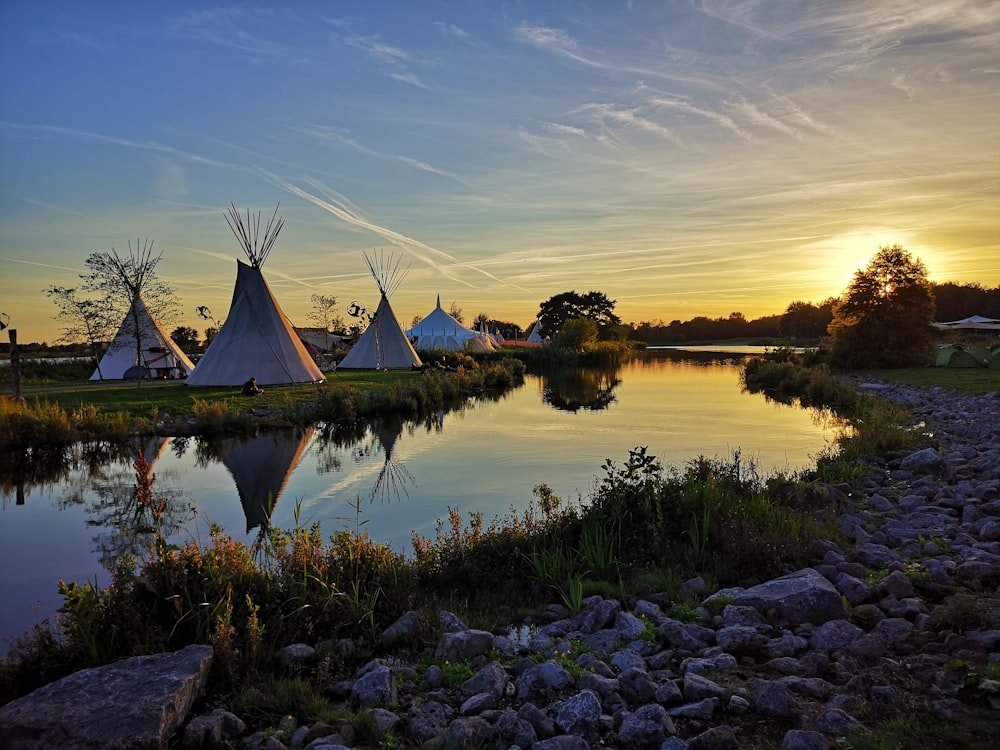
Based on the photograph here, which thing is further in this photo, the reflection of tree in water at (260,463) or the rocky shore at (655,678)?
the reflection of tree in water at (260,463)

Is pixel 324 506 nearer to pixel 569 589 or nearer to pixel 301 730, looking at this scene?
pixel 569 589

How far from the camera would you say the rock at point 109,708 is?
9.70ft

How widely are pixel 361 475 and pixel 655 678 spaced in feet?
27.4

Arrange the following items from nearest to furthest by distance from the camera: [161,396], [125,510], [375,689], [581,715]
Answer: [581,715]
[375,689]
[125,510]
[161,396]

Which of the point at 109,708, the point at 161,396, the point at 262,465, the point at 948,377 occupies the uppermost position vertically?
the point at 161,396

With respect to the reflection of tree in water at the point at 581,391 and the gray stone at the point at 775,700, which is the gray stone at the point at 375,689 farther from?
the reflection of tree in water at the point at 581,391

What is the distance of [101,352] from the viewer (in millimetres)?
28594

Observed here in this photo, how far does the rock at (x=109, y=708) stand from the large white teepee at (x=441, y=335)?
140 feet

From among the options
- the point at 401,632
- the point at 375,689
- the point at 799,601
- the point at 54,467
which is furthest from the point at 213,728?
the point at 54,467

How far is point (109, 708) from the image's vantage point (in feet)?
10.2

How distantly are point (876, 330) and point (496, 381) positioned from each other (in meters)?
18.5

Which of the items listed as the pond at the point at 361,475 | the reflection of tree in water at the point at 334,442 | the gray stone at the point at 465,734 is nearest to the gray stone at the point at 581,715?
the gray stone at the point at 465,734

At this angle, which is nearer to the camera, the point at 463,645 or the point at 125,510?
the point at 463,645

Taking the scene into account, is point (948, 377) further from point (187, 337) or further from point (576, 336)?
point (187, 337)
